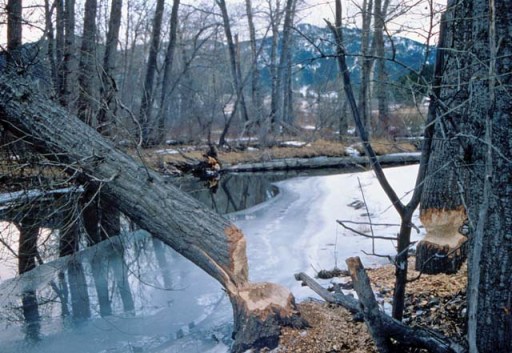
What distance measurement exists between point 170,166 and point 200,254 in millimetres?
10371

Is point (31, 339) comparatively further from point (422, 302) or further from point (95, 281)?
point (422, 302)

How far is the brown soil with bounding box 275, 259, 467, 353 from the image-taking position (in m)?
3.14

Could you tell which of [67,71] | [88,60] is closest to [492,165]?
[67,71]

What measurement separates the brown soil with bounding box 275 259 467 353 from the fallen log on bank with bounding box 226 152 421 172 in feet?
39.3

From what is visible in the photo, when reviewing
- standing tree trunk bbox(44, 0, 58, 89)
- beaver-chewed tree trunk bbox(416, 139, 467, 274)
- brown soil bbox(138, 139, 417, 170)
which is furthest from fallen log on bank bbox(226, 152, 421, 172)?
beaver-chewed tree trunk bbox(416, 139, 467, 274)

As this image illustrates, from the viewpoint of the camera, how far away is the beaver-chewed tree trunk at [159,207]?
3633mm

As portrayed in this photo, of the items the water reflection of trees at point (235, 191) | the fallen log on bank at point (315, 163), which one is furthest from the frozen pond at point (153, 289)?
the fallen log on bank at point (315, 163)

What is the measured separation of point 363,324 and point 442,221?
141cm

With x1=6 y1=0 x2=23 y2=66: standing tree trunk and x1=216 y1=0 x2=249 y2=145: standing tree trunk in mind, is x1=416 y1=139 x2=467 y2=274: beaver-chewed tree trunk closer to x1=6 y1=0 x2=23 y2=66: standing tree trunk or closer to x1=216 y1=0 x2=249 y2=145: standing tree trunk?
x1=6 y1=0 x2=23 y2=66: standing tree trunk

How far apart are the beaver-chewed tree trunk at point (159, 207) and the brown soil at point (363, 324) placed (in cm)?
17

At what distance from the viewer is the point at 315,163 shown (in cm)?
1736

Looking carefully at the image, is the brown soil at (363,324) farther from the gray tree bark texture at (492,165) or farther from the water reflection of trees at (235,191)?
the water reflection of trees at (235,191)

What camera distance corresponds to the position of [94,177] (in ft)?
13.7

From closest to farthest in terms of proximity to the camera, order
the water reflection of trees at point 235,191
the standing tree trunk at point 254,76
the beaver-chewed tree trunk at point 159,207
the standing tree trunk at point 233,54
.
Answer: the beaver-chewed tree trunk at point 159,207 → the water reflection of trees at point 235,191 → the standing tree trunk at point 254,76 → the standing tree trunk at point 233,54
